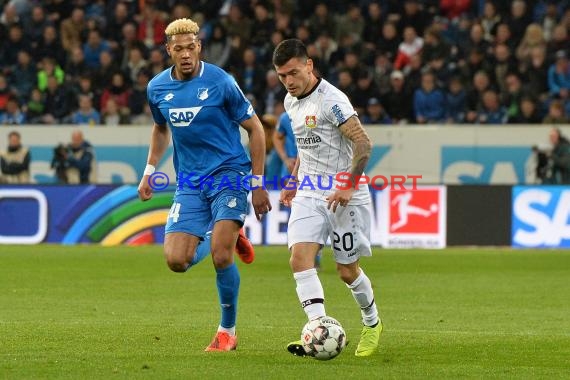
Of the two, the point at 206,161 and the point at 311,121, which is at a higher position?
the point at 311,121

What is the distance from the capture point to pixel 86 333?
375 inches

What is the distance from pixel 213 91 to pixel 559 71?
46.1 ft

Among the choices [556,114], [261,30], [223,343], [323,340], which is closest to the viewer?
[323,340]

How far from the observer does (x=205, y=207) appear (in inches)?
349

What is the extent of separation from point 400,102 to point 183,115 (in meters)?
13.9

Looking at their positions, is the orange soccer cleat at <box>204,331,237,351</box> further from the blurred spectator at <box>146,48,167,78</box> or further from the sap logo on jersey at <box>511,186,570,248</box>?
the blurred spectator at <box>146,48,167,78</box>

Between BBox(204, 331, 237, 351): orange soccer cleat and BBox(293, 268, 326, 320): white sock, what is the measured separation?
30.6 inches

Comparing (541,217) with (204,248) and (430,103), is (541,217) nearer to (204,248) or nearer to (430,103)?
(430,103)

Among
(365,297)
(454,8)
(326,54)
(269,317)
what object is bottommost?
(269,317)

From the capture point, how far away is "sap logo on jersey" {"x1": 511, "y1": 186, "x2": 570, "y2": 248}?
19094 millimetres

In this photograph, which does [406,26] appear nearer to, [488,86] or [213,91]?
[488,86]

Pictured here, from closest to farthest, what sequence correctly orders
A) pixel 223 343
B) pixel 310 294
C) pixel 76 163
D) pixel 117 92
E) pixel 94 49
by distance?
pixel 310 294 < pixel 223 343 < pixel 76 163 < pixel 117 92 < pixel 94 49

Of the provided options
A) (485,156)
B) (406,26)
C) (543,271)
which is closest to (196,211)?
(543,271)

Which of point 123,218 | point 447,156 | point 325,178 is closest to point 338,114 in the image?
point 325,178
